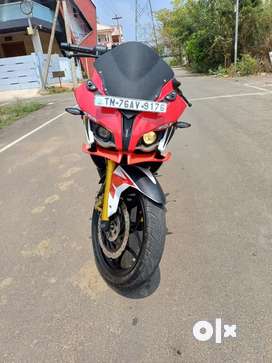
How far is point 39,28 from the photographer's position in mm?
20734

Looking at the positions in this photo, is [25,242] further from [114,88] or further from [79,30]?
[79,30]

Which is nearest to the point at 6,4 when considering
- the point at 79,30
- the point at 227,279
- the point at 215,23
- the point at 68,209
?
the point at 79,30

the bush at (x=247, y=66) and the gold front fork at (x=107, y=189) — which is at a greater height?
the gold front fork at (x=107, y=189)

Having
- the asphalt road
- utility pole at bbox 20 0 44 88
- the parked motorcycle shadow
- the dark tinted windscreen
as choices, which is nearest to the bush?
utility pole at bbox 20 0 44 88

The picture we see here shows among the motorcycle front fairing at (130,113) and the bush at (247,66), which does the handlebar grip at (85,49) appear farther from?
the bush at (247,66)

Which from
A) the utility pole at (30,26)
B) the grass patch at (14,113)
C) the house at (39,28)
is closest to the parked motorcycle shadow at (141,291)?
the grass patch at (14,113)

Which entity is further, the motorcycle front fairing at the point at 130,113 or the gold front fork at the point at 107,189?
the gold front fork at the point at 107,189

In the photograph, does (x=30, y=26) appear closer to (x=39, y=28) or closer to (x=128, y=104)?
(x=39, y=28)

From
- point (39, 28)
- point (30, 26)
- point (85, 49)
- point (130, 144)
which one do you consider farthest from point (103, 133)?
point (39, 28)

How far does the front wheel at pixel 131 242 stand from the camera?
81.9 inches

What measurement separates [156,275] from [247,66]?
16739 millimetres

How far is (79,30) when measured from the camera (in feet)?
93.1

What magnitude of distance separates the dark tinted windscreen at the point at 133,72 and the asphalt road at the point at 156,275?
1.32m

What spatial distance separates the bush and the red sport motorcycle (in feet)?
53.1
